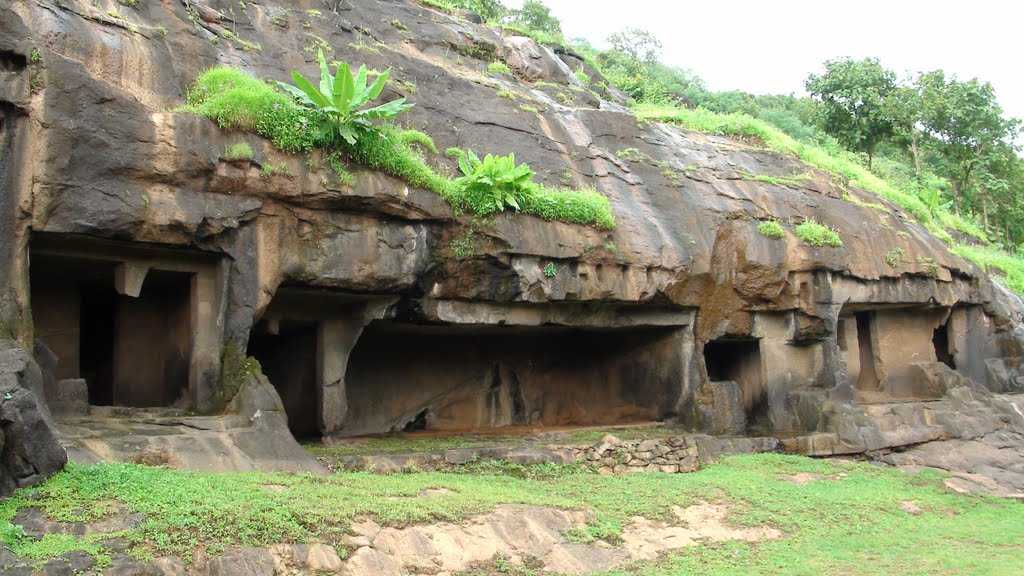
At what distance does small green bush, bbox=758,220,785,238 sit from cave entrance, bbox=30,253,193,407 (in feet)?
34.2

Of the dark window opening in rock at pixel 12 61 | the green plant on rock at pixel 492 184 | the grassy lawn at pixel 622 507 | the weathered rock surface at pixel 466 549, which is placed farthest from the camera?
the green plant on rock at pixel 492 184

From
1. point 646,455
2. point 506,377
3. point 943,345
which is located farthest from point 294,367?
point 943,345

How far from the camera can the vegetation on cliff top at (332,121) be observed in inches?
464

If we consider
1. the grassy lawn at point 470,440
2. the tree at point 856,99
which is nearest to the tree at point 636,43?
the tree at point 856,99

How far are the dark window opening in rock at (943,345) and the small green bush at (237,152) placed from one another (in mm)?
16365

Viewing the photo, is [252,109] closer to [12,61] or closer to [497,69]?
[12,61]

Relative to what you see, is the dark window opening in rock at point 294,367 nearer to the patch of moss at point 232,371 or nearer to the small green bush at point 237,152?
the patch of moss at point 232,371

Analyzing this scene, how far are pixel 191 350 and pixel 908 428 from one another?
12.9 metres

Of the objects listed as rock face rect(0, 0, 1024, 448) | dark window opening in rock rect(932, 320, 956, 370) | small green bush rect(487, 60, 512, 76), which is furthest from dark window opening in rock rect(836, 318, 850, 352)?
small green bush rect(487, 60, 512, 76)

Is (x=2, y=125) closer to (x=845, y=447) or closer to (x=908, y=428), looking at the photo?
(x=845, y=447)

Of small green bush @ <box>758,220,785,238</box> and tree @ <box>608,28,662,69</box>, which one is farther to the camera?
tree @ <box>608,28,662,69</box>

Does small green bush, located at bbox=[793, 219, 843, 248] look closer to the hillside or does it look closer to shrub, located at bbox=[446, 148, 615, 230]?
the hillside

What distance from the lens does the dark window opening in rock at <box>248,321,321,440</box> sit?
1478cm

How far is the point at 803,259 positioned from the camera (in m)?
17.0
